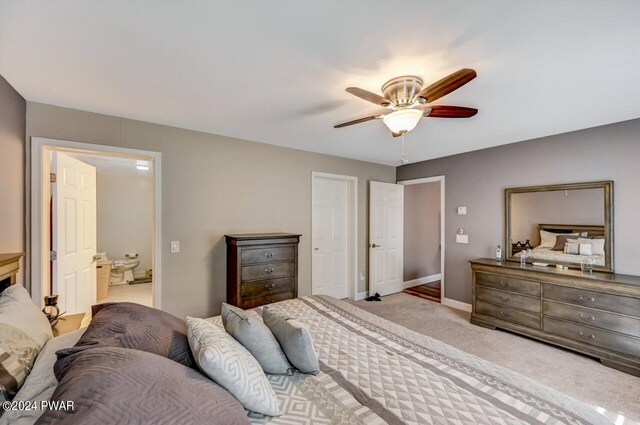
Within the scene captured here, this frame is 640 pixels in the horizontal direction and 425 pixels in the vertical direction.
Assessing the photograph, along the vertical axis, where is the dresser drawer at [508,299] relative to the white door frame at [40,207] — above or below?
below

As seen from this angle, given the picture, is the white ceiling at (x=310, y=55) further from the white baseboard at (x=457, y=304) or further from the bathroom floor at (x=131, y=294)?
the bathroom floor at (x=131, y=294)

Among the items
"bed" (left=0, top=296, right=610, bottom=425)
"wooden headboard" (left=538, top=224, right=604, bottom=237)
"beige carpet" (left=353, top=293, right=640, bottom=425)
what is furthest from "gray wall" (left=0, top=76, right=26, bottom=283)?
"wooden headboard" (left=538, top=224, right=604, bottom=237)

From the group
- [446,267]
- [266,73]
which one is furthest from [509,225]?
[266,73]

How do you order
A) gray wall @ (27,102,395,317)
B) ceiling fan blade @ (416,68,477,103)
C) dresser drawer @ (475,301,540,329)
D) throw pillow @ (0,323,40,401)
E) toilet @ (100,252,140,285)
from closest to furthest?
1. throw pillow @ (0,323,40,401)
2. ceiling fan blade @ (416,68,477,103)
3. gray wall @ (27,102,395,317)
4. dresser drawer @ (475,301,540,329)
5. toilet @ (100,252,140,285)

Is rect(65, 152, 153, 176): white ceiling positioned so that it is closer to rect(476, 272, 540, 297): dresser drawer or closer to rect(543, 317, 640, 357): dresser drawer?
rect(476, 272, 540, 297): dresser drawer

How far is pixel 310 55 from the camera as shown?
62.5 inches

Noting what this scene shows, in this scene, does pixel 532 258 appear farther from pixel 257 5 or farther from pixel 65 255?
pixel 65 255

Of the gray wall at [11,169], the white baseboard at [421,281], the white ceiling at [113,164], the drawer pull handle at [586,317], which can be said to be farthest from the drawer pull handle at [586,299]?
the white ceiling at [113,164]

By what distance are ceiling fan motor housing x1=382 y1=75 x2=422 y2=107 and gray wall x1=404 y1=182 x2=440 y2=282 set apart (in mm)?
3703

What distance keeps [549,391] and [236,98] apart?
263cm

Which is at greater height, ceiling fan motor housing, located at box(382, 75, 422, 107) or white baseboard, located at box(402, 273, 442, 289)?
ceiling fan motor housing, located at box(382, 75, 422, 107)

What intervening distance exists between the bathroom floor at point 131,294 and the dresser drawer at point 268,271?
2311 millimetres

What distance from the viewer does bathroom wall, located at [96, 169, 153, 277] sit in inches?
220

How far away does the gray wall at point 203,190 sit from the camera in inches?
98.7
